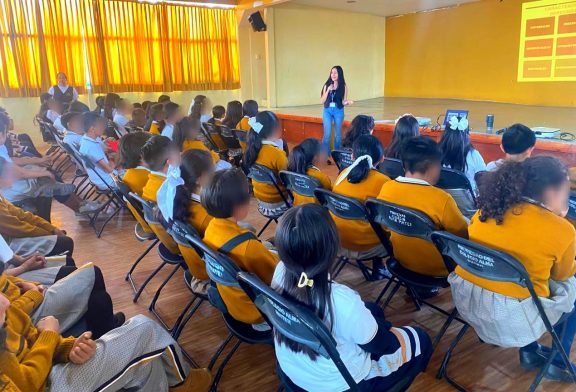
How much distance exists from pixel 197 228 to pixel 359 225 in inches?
32.5

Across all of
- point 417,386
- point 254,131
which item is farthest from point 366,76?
point 417,386

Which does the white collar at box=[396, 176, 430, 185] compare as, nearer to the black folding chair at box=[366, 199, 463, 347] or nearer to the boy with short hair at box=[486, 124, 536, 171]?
the black folding chair at box=[366, 199, 463, 347]

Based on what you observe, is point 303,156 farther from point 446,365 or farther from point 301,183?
point 446,365

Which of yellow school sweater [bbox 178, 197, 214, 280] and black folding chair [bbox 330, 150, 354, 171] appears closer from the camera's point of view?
yellow school sweater [bbox 178, 197, 214, 280]

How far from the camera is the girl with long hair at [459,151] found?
3.04m

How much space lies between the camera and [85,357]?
1.29m

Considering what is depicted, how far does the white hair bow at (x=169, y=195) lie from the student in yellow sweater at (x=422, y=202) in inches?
38.7

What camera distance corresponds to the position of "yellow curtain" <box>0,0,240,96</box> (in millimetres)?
8250

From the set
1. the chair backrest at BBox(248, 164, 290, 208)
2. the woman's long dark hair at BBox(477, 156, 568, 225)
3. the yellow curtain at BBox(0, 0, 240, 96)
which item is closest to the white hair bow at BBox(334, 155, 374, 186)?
the chair backrest at BBox(248, 164, 290, 208)

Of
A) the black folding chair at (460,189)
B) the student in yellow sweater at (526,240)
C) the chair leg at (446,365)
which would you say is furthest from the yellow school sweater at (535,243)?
the black folding chair at (460,189)

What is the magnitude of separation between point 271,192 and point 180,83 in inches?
309

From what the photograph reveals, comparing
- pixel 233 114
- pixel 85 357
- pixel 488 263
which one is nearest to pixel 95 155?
pixel 233 114

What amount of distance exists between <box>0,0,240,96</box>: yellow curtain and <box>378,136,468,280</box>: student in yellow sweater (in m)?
8.68

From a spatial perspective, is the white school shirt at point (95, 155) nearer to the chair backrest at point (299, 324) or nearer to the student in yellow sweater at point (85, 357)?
the student in yellow sweater at point (85, 357)
